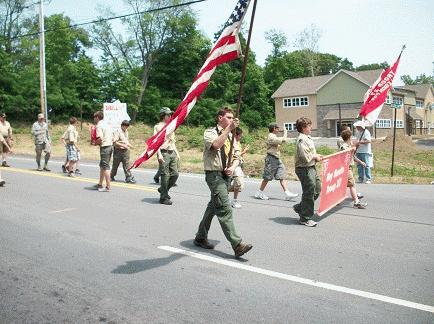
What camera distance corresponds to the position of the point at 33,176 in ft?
45.3

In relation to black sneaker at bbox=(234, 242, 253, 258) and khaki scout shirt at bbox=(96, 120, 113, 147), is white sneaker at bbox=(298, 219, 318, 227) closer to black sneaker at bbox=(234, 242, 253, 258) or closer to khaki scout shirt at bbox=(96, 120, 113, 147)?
black sneaker at bbox=(234, 242, 253, 258)

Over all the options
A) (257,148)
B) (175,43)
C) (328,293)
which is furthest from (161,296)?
(175,43)

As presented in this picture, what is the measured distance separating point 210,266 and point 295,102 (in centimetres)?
5348

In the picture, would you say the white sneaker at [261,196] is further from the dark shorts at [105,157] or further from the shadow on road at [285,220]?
the dark shorts at [105,157]

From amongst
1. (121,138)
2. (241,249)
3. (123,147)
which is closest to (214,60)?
(241,249)

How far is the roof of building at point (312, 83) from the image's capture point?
176 ft

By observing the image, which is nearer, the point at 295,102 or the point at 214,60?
the point at 214,60

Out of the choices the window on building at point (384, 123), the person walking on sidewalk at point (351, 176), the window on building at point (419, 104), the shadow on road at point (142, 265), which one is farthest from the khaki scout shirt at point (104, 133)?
the window on building at point (419, 104)

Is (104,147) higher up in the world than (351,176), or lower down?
higher up

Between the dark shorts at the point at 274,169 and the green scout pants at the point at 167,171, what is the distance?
2.03 m

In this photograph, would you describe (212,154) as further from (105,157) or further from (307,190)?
(105,157)

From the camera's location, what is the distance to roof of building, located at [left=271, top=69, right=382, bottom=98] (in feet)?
176

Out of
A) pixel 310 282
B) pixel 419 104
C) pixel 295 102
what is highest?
pixel 419 104

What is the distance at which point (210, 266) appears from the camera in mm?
5156
